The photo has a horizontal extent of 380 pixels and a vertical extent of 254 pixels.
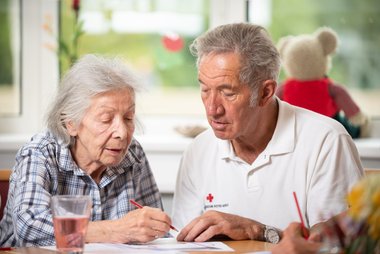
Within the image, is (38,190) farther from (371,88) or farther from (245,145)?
(371,88)

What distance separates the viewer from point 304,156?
2.40 meters

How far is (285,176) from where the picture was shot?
2418mm

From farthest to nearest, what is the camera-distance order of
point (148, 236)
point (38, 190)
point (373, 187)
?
point (38, 190)
point (148, 236)
point (373, 187)

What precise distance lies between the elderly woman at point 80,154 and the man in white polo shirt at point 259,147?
229 millimetres

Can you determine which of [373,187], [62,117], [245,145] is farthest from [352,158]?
[373,187]

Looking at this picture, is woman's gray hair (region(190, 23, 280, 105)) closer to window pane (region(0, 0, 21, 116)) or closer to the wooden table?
the wooden table

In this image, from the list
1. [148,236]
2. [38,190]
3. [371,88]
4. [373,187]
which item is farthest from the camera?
[371,88]

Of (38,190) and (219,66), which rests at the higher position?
(219,66)

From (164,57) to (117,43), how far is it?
0.73 ft

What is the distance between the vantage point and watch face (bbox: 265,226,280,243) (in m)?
2.14

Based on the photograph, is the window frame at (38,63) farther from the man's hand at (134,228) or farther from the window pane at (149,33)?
the man's hand at (134,228)

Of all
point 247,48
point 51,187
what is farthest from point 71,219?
point 247,48

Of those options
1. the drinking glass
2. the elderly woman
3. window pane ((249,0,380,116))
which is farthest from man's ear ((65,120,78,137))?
→ window pane ((249,0,380,116))

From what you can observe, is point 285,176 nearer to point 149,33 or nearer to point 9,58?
point 149,33
